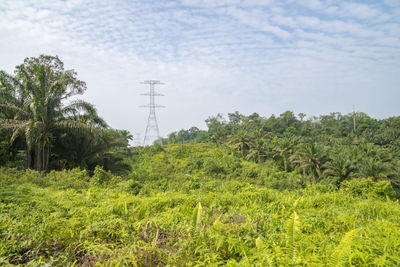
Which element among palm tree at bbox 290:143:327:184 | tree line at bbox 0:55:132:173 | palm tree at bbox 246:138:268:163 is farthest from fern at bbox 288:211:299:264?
palm tree at bbox 246:138:268:163

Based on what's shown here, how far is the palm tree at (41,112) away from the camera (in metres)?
10.8

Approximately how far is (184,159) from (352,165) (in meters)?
17.8

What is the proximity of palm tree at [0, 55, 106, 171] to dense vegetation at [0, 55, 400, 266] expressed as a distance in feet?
0.17

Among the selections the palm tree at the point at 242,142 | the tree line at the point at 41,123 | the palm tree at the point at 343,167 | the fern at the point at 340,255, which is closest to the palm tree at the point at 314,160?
the palm tree at the point at 343,167

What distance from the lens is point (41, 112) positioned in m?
10.8

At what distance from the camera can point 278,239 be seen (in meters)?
2.63

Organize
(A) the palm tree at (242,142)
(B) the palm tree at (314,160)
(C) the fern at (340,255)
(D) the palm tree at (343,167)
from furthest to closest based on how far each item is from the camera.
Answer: (A) the palm tree at (242,142)
(B) the palm tree at (314,160)
(D) the palm tree at (343,167)
(C) the fern at (340,255)

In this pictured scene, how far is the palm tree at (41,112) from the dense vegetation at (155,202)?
51mm

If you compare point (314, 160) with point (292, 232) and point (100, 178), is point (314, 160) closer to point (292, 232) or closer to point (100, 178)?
point (100, 178)

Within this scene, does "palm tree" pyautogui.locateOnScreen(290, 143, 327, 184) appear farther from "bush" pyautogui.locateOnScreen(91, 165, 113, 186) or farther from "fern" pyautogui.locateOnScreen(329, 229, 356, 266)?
"fern" pyautogui.locateOnScreen(329, 229, 356, 266)

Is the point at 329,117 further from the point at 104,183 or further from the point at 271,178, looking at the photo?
the point at 104,183

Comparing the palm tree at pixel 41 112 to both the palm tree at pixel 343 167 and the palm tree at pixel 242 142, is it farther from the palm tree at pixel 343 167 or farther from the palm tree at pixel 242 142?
the palm tree at pixel 242 142

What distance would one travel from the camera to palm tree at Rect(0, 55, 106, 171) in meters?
10.8

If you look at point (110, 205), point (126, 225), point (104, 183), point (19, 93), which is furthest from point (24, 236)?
point (19, 93)
